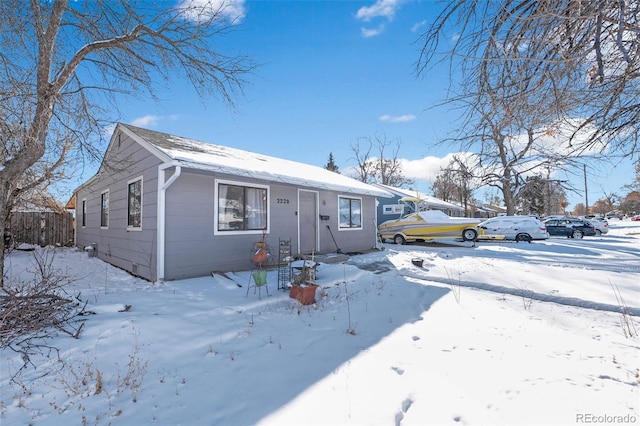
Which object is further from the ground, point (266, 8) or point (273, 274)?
point (266, 8)

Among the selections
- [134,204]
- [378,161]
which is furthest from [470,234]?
[378,161]

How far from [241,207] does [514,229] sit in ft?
49.1

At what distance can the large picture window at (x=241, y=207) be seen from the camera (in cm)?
731

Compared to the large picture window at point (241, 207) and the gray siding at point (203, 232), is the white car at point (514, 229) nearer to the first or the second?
the gray siding at point (203, 232)

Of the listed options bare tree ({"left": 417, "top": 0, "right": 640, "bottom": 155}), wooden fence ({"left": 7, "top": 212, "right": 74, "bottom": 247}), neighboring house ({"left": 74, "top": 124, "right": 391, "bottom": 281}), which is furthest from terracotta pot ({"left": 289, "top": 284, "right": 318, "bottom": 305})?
wooden fence ({"left": 7, "top": 212, "right": 74, "bottom": 247})

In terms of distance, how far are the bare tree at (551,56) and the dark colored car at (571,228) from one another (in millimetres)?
18818

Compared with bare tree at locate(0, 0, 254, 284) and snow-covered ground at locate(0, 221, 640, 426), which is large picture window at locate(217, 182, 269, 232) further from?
snow-covered ground at locate(0, 221, 640, 426)

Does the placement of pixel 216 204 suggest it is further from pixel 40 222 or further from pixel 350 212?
pixel 40 222

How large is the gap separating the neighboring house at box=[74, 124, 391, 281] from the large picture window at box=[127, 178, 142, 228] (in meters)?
0.03

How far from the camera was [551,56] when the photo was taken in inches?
123

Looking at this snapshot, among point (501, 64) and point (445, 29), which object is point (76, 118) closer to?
point (445, 29)

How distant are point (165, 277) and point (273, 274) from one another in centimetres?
238

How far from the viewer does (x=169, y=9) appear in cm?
590

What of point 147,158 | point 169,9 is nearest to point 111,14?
point 169,9
